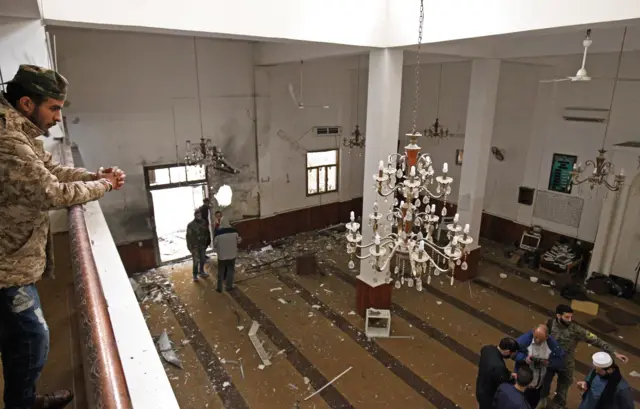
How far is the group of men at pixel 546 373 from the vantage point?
3844 millimetres

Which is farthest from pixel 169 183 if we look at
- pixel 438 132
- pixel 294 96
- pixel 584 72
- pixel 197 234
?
pixel 584 72

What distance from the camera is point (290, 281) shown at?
8.68 meters

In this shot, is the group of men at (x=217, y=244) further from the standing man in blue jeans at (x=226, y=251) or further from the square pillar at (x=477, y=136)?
the square pillar at (x=477, y=136)

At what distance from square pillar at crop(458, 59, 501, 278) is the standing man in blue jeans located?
4.80 m

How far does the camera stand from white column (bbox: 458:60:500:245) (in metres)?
7.44

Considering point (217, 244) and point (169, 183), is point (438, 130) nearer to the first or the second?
point (217, 244)

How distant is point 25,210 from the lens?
5.22 ft

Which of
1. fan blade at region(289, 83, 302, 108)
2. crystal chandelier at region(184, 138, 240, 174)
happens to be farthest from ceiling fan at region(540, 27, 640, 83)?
crystal chandelier at region(184, 138, 240, 174)

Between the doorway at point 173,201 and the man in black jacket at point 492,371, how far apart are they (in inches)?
290

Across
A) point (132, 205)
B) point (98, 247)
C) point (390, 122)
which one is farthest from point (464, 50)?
point (132, 205)

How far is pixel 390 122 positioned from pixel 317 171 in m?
5.77

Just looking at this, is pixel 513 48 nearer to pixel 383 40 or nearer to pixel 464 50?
pixel 464 50

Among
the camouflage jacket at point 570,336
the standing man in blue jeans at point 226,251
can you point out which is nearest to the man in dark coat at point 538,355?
the camouflage jacket at point 570,336

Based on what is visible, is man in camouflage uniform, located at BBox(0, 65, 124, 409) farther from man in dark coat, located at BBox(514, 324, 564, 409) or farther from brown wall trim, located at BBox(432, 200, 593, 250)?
brown wall trim, located at BBox(432, 200, 593, 250)
